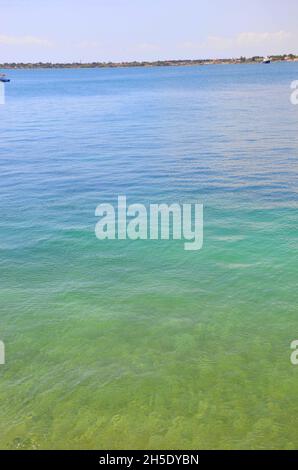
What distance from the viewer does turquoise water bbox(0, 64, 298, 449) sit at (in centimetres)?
973

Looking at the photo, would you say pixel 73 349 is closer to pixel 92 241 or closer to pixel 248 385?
pixel 248 385

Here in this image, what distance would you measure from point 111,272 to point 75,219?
5.91 meters

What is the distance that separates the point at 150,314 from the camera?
13867 millimetres

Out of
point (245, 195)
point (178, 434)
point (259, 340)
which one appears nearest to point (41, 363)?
point (178, 434)

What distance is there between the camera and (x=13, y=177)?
3039 centimetres

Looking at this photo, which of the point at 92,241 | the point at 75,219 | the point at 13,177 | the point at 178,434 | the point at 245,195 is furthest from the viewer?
the point at 13,177

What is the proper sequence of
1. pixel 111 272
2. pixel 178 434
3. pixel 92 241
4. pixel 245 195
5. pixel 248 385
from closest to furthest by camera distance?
pixel 178 434 < pixel 248 385 < pixel 111 272 < pixel 92 241 < pixel 245 195

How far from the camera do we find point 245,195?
972 inches

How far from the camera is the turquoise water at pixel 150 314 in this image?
31.9 ft

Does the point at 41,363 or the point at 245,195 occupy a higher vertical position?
the point at 245,195
